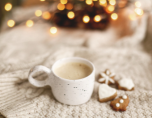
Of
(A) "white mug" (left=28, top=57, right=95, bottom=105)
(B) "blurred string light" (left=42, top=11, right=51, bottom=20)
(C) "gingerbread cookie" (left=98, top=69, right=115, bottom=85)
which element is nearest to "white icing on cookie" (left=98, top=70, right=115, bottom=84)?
(C) "gingerbread cookie" (left=98, top=69, right=115, bottom=85)

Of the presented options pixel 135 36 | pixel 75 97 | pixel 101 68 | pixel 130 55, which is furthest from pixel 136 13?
pixel 75 97

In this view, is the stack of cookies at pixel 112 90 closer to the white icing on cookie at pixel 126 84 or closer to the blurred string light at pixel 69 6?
the white icing on cookie at pixel 126 84

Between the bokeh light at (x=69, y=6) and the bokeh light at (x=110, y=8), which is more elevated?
the bokeh light at (x=69, y=6)

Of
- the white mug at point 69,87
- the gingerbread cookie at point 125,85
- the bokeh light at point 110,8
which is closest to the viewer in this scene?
the white mug at point 69,87

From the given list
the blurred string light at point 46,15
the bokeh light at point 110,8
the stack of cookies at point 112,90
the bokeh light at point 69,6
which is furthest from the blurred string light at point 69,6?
the stack of cookies at point 112,90

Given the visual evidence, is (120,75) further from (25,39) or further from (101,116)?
(25,39)
